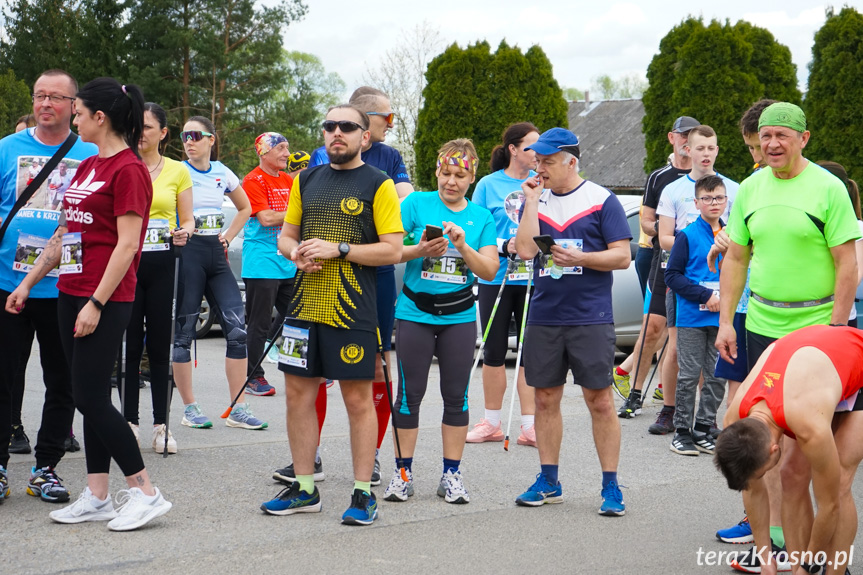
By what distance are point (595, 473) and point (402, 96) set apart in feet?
99.1

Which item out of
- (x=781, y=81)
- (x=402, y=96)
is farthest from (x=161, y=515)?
(x=402, y=96)

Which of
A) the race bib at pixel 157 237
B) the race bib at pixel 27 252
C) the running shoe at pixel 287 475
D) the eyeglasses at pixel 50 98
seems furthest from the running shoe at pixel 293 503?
the eyeglasses at pixel 50 98

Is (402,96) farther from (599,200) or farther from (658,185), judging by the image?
(599,200)

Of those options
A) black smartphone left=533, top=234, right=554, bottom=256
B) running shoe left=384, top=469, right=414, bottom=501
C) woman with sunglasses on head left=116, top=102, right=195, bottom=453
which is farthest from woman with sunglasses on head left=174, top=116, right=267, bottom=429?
black smartphone left=533, top=234, right=554, bottom=256

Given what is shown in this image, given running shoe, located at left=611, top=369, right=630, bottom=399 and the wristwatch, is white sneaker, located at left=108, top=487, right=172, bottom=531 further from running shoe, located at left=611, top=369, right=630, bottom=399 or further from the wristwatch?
running shoe, located at left=611, top=369, right=630, bottom=399

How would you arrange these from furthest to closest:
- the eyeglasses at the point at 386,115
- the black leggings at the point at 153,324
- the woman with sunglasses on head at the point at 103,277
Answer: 1. the black leggings at the point at 153,324
2. the eyeglasses at the point at 386,115
3. the woman with sunglasses on head at the point at 103,277

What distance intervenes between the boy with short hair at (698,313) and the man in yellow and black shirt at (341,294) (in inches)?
111

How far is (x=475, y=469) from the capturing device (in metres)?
6.21

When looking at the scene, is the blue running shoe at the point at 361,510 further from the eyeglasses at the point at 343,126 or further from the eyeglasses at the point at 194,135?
the eyeglasses at the point at 194,135

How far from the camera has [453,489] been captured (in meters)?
5.40

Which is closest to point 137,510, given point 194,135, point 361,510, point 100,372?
point 100,372

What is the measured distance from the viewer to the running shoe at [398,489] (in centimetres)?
539

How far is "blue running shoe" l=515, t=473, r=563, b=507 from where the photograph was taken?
17.6ft

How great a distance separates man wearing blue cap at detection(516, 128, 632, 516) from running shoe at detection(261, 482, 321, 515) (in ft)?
3.58
